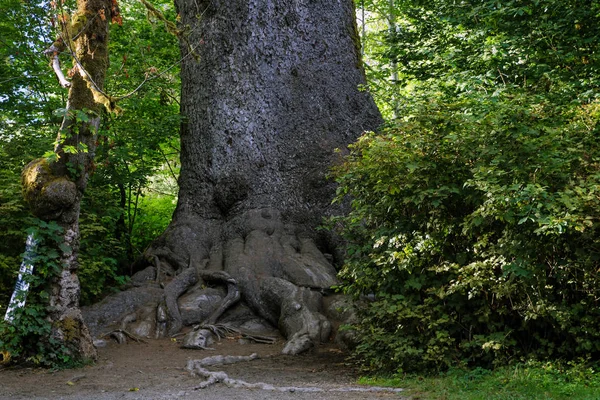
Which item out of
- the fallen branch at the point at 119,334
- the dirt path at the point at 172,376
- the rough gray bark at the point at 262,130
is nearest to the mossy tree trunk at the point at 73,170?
the dirt path at the point at 172,376

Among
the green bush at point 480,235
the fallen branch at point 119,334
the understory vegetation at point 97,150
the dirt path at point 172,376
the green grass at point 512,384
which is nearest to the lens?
the green grass at point 512,384

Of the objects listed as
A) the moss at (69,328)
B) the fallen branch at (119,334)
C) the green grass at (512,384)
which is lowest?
the green grass at (512,384)

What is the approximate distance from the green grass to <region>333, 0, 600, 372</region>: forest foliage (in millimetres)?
233

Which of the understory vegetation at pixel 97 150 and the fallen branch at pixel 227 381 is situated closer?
the fallen branch at pixel 227 381

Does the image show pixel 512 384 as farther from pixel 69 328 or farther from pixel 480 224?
pixel 69 328

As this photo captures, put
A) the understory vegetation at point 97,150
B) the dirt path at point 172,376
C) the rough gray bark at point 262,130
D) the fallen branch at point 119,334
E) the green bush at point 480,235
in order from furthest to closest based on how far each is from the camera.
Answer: the rough gray bark at point 262,130 < the fallen branch at point 119,334 < the understory vegetation at point 97,150 < the dirt path at point 172,376 < the green bush at point 480,235

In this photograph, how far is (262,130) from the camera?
1140 cm

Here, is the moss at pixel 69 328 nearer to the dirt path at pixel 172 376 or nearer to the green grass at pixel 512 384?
the dirt path at pixel 172 376

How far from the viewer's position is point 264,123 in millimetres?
11422

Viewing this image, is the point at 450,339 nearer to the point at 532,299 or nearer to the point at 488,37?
the point at 532,299

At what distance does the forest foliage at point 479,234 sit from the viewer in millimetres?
5875

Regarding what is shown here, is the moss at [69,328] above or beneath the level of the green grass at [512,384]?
above

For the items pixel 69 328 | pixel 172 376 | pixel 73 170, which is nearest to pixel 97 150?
pixel 73 170

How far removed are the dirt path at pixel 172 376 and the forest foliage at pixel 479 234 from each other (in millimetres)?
754
